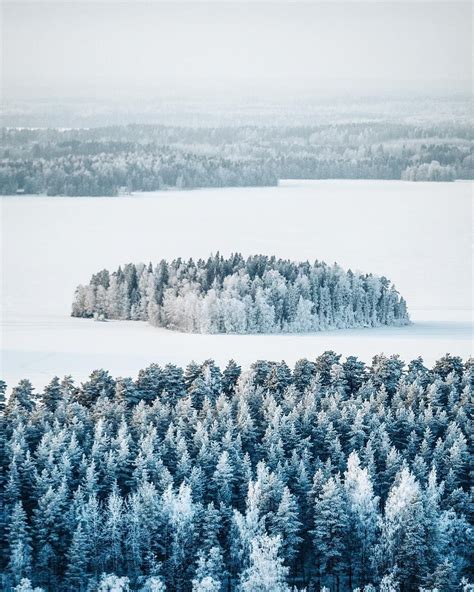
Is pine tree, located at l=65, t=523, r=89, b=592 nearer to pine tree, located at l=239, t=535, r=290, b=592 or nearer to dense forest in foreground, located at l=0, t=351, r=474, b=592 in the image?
dense forest in foreground, located at l=0, t=351, r=474, b=592

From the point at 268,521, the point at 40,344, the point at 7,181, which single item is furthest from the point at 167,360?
the point at 7,181

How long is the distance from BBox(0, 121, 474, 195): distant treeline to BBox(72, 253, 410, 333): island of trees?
80751mm

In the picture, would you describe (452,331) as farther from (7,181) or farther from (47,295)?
(7,181)

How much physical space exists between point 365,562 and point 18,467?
10.1 m

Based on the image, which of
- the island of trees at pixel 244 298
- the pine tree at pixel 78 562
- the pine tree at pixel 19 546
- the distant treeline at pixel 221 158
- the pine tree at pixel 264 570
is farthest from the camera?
the distant treeline at pixel 221 158

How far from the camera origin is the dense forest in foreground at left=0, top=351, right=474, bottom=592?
3041 cm

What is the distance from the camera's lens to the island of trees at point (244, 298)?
59.9 meters

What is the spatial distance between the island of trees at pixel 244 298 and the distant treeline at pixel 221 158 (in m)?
80.8

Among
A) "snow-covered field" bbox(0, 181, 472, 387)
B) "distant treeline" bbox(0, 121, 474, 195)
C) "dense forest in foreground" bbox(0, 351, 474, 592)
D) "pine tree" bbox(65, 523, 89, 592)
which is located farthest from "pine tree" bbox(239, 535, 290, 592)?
"distant treeline" bbox(0, 121, 474, 195)

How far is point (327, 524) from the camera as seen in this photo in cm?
3177

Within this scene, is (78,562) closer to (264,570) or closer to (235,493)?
(264,570)

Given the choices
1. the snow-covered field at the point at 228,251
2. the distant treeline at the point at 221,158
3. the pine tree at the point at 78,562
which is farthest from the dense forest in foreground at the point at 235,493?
the distant treeline at the point at 221,158

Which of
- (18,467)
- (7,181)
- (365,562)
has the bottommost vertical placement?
(365,562)

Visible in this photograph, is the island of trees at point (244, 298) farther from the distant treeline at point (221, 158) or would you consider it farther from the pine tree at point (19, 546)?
the distant treeline at point (221, 158)
